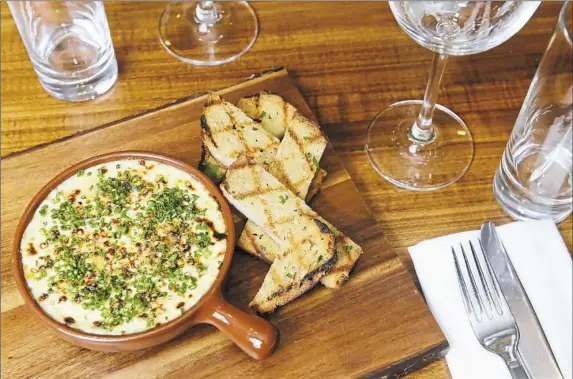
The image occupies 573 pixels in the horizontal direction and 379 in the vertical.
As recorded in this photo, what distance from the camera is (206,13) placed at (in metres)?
2.10

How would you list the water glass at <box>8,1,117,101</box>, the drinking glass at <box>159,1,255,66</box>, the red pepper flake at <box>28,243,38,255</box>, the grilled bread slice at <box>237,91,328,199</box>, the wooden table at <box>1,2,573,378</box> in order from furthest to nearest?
the drinking glass at <box>159,1,255,66</box>, the water glass at <box>8,1,117,101</box>, the wooden table at <box>1,2,573,378</box>, the grilled bread slice at <box>237,91,328,199</box>, the red pepper flake at <box>28,243,38,255</box>

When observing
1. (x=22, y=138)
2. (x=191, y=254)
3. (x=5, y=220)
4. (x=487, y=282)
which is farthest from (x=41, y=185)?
(x=487, y=282)

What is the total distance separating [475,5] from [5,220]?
101cm

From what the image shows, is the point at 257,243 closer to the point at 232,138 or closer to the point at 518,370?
the point at 232,138

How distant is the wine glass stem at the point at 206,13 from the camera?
6.88 ft

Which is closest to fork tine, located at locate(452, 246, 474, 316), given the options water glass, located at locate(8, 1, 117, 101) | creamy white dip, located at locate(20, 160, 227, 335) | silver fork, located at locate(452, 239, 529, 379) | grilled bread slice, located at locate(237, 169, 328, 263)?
silver fork, located at locate(452, 239, 529, 379)

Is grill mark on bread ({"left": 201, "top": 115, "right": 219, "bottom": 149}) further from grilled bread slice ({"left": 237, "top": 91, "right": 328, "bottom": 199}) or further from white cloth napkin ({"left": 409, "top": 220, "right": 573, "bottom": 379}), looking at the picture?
white cloth napkin ({"left": 409, "top": 220, "right": 573, "bottom": 379})

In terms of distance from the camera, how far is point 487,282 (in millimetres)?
1533

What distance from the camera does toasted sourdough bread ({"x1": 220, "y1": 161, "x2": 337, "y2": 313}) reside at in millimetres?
1468

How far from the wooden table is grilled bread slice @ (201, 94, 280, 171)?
255 mm

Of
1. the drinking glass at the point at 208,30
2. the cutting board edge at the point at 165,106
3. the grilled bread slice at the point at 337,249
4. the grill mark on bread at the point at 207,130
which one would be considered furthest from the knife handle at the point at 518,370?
the drinking glass at the point at 208,30

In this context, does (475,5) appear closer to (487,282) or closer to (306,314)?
(487,282)

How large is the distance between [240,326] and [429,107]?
71 cm

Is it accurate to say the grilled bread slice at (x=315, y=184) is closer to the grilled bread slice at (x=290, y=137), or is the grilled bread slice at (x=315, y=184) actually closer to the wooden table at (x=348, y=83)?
the grilled bread slice at (x=290, y=137)
